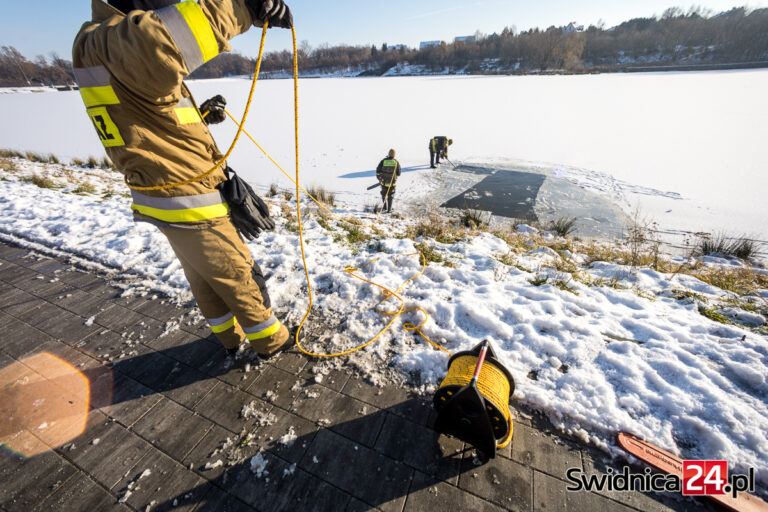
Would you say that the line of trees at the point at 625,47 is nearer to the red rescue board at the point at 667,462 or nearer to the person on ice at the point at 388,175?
the person on ice at the point at 388,175

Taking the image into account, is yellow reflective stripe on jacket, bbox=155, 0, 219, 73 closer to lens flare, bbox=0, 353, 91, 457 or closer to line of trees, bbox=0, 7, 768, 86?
lens flare, bbox=0, 353, 91, 457

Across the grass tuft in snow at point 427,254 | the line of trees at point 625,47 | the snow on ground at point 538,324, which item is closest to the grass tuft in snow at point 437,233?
the snow on ground at point 538,324

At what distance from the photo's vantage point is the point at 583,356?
219 cm

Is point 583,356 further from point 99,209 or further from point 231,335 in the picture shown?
point 99,209

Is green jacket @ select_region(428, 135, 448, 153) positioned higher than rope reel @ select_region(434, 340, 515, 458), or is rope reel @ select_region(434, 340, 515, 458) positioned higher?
green jacket @ select_region(428, 135, 448, 153)

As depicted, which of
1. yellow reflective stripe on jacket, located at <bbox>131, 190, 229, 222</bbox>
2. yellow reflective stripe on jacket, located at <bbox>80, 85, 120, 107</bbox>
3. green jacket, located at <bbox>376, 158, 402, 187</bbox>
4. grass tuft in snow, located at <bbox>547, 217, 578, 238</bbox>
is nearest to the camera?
yellow reflective stripe on jacket, located at <bbox>80, 85, 120, 107</bbox>

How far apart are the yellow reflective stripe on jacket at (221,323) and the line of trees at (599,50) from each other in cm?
5972

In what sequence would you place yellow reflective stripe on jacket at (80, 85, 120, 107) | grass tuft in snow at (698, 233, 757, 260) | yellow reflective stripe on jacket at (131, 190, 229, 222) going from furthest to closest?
grass tuft in snow at (698, 233, 757, 260)
yellow reflective stripe on jacket at (131, 190, 229, 222)
yellow reflective stripe on jacket at (80, 85, 120, 107)

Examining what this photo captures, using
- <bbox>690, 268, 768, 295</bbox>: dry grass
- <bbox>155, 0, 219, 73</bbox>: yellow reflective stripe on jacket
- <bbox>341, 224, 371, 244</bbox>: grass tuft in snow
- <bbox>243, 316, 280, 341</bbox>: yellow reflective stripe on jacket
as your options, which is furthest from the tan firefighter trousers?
<bbox>690, 268, 768, 295</bbox>: dry grass

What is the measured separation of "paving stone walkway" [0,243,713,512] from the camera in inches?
61.0

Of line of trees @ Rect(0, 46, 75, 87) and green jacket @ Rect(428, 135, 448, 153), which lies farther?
line of trees @ Rect(0, 46, 75, 87)

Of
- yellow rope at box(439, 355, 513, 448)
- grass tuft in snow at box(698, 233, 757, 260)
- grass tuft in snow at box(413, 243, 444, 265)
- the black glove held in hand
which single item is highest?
the black glove held in hand

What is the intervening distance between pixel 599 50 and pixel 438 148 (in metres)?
70.9

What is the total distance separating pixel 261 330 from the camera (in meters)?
2.11
